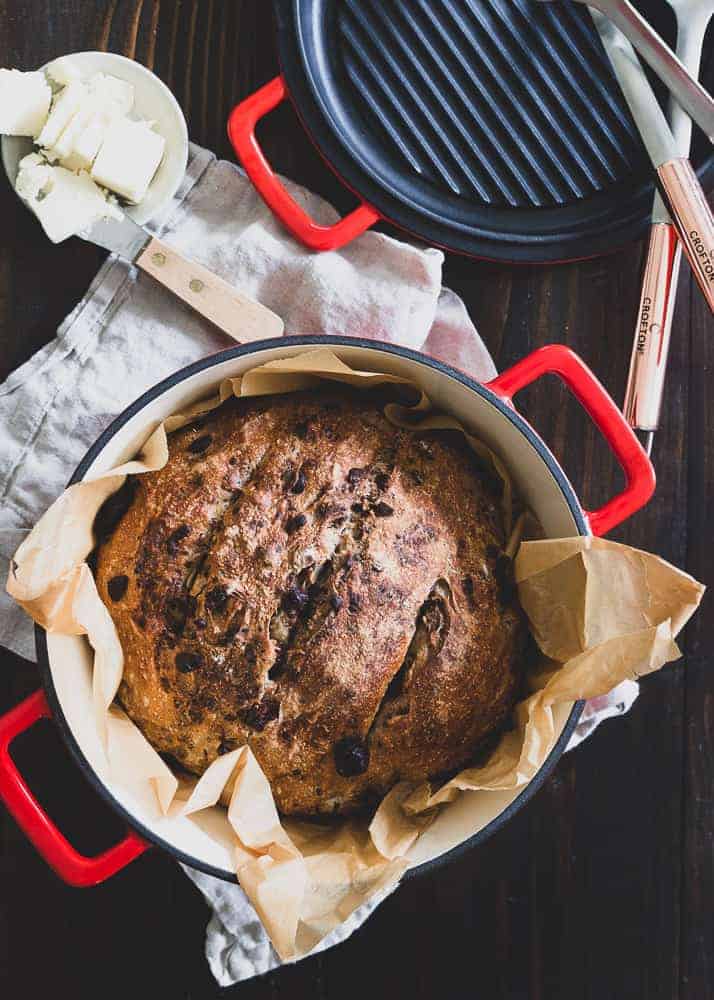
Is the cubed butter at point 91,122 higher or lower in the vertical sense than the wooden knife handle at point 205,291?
higher

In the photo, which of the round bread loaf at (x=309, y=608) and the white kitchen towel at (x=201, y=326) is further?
the white kitchen towel at (x=201, y=326)

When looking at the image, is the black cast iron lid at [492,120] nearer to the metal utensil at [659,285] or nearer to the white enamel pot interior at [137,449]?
the metal utensil at [659,285]

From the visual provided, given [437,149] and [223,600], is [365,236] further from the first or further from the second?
[223,600]

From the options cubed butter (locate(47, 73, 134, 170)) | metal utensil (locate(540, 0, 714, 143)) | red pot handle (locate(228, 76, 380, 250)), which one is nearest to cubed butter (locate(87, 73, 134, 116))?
cubed butter (locate(47, 73, 134, 170))

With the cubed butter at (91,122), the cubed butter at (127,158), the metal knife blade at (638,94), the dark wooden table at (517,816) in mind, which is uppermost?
the cubed butter at (91,122)

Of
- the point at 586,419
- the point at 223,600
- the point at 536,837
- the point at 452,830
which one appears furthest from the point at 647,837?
the point at 223,600

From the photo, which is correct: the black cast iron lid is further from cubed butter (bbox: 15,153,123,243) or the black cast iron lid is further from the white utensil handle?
cubed butter (bbox: 15,153,123,243)

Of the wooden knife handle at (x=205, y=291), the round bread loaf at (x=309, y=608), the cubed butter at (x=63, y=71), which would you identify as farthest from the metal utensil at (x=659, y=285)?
the cubed butter at (x=63, y=71)
